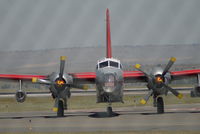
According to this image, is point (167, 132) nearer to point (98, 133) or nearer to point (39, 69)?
point (98, 133)

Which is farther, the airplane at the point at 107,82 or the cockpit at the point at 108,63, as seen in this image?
the cockpit at the point at 108,63

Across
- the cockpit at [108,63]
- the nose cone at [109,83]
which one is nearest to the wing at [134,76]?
the cockpit at [108,63]

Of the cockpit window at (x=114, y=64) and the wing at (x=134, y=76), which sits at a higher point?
the cockpit window at (x=114, y=64)

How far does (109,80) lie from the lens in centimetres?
2197

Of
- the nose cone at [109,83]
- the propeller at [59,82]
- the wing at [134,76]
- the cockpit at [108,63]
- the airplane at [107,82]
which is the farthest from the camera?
the wing at [134,76]

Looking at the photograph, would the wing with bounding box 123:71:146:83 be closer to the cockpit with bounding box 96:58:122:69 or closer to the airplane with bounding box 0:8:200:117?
the airplane with bounding box 0:8:200:117

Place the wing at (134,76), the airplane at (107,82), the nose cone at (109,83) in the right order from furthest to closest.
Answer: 1. the wing at (134,76)
2. the airplane at (107,82)
3. the nose cone at (109,83)

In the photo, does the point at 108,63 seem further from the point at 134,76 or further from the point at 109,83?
the point at 134,76

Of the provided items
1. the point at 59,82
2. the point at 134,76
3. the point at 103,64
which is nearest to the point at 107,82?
the point at 103,64

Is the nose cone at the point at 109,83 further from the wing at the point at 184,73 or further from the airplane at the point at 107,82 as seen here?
the wing at the point at 184,73

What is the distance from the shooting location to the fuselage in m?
22.1

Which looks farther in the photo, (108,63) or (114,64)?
(114,64)

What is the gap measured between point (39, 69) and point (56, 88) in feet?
105

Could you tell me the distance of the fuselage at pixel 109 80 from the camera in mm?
22078
